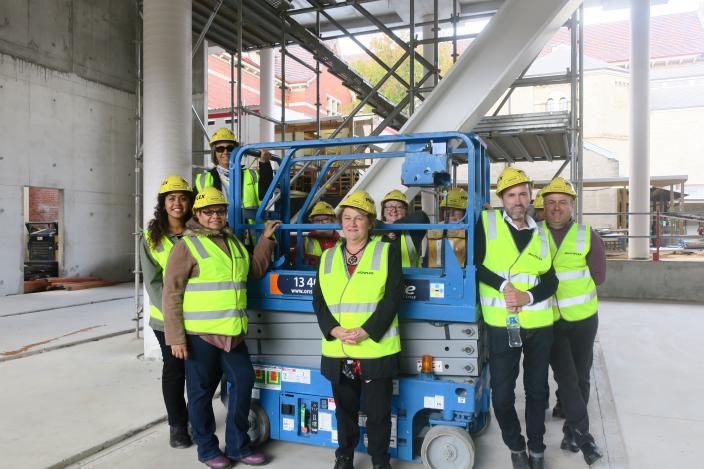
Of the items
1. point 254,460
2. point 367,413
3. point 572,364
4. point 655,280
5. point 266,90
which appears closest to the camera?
point 367,413

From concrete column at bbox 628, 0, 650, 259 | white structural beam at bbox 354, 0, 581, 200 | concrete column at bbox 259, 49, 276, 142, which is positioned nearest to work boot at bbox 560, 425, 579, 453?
white structural beam at bbox 354, 0, 581, 200

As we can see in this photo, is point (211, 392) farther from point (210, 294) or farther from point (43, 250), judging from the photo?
point (43, 250)

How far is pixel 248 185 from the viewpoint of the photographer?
429 cm

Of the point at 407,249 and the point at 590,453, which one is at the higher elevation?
the point at 407,249

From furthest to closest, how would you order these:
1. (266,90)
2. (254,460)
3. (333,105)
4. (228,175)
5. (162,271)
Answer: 1. (333,105)
2. (266,90)
3. (228,175)
4. (162,271)
5. (254,460)

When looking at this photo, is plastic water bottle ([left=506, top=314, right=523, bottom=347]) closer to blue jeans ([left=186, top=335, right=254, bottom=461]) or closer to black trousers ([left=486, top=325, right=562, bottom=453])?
black trousers ([left=486, top=325, right=562, bottom=453])

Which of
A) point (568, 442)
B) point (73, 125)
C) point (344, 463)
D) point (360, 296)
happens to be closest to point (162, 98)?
point (360, 296)

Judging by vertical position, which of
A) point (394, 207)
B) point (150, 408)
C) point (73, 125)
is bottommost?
point (150, 408)

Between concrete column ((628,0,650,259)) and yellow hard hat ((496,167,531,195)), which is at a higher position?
concrete column ((628,0,650,259))

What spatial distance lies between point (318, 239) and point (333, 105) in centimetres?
3752

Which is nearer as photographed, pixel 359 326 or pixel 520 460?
pixel 359 326

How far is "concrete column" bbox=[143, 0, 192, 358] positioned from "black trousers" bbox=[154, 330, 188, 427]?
2.37 meters

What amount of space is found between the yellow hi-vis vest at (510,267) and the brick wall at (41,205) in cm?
1823

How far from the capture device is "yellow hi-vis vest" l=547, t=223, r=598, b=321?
3797 mm
